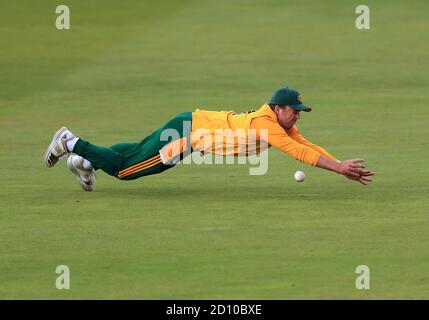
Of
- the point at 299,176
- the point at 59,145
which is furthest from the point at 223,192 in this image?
the point at 59,145

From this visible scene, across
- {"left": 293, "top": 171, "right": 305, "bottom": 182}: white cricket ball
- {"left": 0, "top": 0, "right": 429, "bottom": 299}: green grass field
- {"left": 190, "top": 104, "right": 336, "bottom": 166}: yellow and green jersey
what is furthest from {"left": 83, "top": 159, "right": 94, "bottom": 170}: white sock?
{"left": 293, "top": 171, "right": 305, "bottom": 182}: white cricket ball

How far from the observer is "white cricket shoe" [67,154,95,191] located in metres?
14.1

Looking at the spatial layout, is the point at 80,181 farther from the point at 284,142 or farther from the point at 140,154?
the point at 284,142

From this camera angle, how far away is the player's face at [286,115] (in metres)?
13.5

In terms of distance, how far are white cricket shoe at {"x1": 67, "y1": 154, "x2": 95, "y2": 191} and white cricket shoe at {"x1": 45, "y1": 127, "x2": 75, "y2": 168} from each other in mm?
117

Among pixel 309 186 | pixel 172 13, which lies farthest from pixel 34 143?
pixel 172 13

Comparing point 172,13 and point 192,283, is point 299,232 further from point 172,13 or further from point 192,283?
point 172,13

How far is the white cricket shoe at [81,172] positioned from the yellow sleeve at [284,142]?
1.85 metres

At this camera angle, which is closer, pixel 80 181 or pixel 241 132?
pixel 241 132

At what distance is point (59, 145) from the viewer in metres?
14.2

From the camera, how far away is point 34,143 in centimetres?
1780

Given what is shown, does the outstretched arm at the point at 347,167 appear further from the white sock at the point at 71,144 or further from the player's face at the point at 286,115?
the white sock at the point at 71,144

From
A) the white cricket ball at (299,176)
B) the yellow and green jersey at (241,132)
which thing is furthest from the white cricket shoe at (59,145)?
the white cricket ball at (299,176)

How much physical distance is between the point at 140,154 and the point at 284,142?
5.11ft
